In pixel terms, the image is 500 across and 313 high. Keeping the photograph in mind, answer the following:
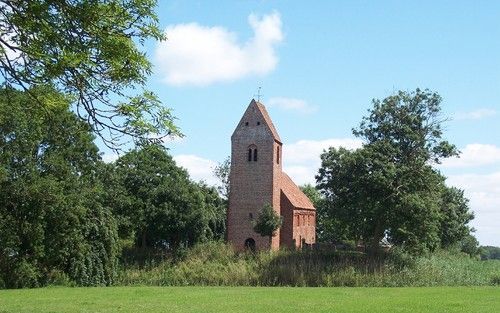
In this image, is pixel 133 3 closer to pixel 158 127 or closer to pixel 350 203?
pixel 158 127

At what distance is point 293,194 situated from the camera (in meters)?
60.3

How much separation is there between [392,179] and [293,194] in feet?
60.8

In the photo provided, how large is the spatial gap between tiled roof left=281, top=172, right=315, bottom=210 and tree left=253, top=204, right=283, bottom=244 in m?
4.57

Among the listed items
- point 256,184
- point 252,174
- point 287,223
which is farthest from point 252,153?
point 287,223

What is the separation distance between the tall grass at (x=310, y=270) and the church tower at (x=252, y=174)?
8.74 meters

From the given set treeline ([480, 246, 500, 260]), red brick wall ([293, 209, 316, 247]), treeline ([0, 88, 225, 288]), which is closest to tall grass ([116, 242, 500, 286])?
treeline ([0, 88, 225, 288])

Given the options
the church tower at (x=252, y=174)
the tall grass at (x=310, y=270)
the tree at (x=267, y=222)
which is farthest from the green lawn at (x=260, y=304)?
the church tower at (x=252, y=174)

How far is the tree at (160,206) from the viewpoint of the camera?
4588 cm

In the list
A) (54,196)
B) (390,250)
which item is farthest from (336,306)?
(390,250)

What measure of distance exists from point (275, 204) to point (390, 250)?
540 inches

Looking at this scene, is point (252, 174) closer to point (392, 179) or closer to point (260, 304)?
point (392, 179)

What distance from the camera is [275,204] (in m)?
54.0

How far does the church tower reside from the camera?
5347 centimetres

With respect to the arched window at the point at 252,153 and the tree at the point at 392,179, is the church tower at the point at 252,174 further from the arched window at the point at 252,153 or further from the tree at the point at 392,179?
the tree at the point at 392,179
